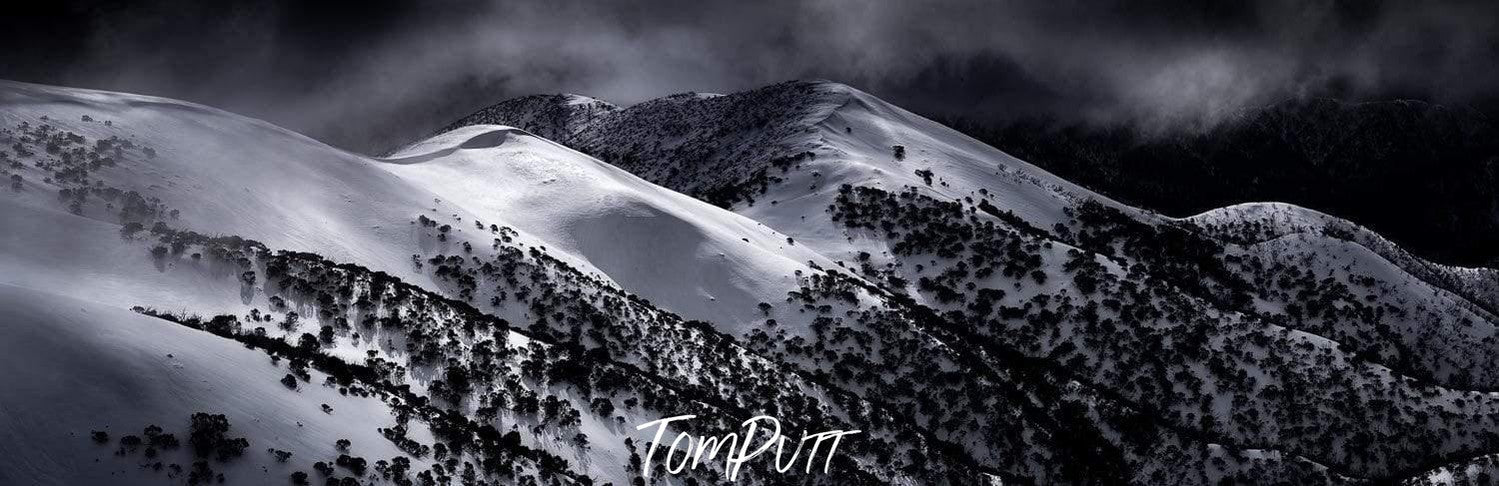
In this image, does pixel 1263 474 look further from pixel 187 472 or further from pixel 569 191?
pixel 187 472

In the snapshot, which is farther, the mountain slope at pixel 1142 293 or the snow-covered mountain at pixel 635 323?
the mountain slope at pixel 1142 293

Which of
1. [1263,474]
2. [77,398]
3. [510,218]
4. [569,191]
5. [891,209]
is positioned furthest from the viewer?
[891,209]

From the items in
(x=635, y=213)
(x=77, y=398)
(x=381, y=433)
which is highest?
(x=635, y=213)

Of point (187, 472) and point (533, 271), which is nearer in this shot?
point (187, 472)

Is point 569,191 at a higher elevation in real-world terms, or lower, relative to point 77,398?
higher

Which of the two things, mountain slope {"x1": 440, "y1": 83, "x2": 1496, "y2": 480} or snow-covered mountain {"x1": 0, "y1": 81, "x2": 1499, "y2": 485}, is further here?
mountain slope {"x1": 440, "y1": 83, "x2": 1496, "y2": 480}

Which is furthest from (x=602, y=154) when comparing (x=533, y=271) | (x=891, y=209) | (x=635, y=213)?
(x=533, y=271)

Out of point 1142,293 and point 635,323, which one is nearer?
point 635,323

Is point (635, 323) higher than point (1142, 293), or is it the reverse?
→ point (1142, 293)
